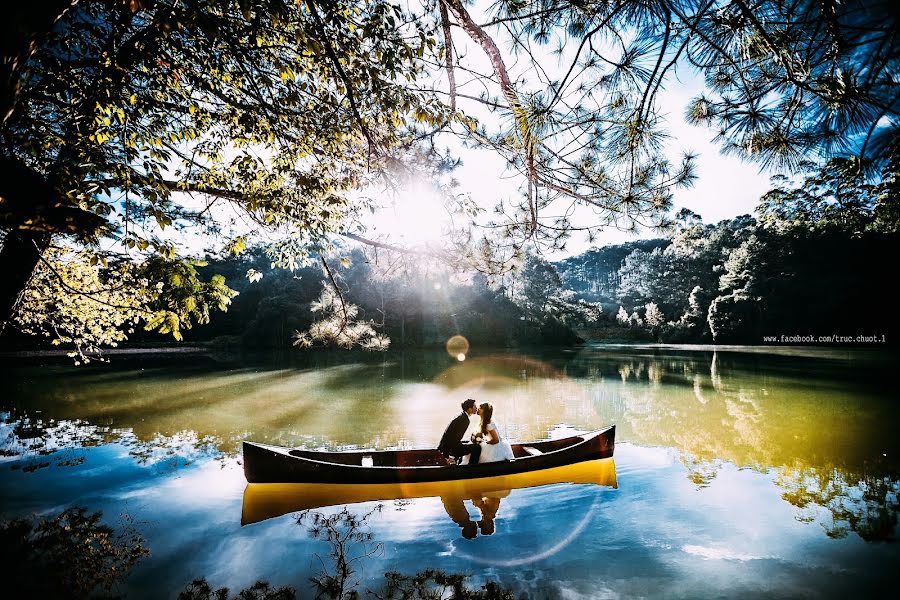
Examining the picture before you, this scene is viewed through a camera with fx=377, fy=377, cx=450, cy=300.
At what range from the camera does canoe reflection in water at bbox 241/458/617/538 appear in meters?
4.94

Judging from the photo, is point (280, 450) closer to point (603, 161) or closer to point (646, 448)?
point (603, 161)

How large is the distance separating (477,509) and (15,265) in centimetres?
525

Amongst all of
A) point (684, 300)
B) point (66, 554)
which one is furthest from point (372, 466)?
point (684, 300)

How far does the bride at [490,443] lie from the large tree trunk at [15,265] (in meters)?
4.99

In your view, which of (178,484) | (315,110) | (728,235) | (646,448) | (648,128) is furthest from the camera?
(728,235)

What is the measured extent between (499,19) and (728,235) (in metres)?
46.0

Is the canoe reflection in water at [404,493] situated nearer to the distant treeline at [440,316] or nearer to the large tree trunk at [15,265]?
the large tree trunk at [15,265]

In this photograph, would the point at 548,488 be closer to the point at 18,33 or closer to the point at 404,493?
the point at 404,493

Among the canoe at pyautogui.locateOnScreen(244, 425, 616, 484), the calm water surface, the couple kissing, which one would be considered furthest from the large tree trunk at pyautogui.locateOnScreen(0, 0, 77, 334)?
the couple kissing

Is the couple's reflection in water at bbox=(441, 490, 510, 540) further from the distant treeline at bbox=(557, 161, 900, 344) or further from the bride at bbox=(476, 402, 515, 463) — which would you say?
the distant treeline at bbox=(557, 161, 900, 344)

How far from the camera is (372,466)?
5.30 metres

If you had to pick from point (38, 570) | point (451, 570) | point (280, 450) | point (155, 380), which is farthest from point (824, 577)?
point (155, 380)

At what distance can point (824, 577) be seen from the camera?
355 centimetres

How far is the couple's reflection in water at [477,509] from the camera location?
4.43 m
